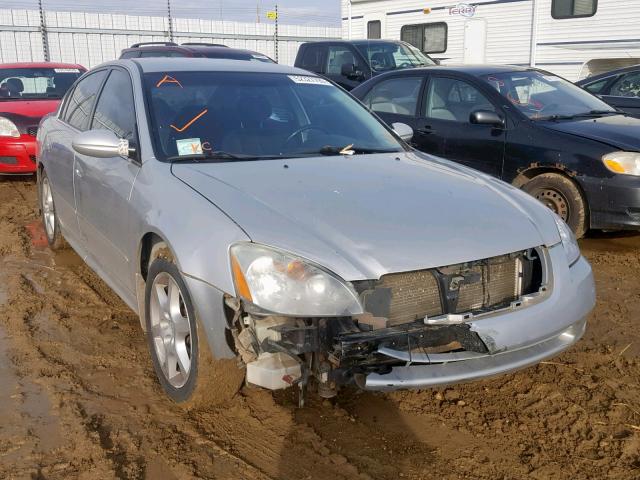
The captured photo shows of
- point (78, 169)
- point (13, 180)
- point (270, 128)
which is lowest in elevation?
point (13, 180)

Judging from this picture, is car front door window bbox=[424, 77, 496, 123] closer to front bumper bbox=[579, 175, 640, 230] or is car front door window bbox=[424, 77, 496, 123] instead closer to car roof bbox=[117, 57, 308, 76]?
front bumper bbox=[579, 175, 640, 230]

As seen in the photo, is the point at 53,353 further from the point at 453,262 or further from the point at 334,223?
the point at 453,262

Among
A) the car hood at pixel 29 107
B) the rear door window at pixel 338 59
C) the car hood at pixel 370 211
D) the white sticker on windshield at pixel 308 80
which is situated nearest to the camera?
the car hood at pixel 370 211

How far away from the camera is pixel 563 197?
223 inches

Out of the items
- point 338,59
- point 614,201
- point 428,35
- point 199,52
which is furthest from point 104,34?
point 614,201

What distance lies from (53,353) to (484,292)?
237 centimetres

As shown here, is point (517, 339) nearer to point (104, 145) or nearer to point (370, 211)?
point (370, 211)

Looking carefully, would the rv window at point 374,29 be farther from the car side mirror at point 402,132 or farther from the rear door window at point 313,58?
the car side mirror at point 402,132

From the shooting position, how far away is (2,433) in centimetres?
283

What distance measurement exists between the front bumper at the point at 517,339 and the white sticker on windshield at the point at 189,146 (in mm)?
1591

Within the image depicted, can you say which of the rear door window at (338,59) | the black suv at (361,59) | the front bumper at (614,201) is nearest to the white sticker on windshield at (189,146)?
the front bumper at (614,201)

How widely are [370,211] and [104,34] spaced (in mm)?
19209

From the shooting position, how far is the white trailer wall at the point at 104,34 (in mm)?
18703

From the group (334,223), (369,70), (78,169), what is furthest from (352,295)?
(369,70)
